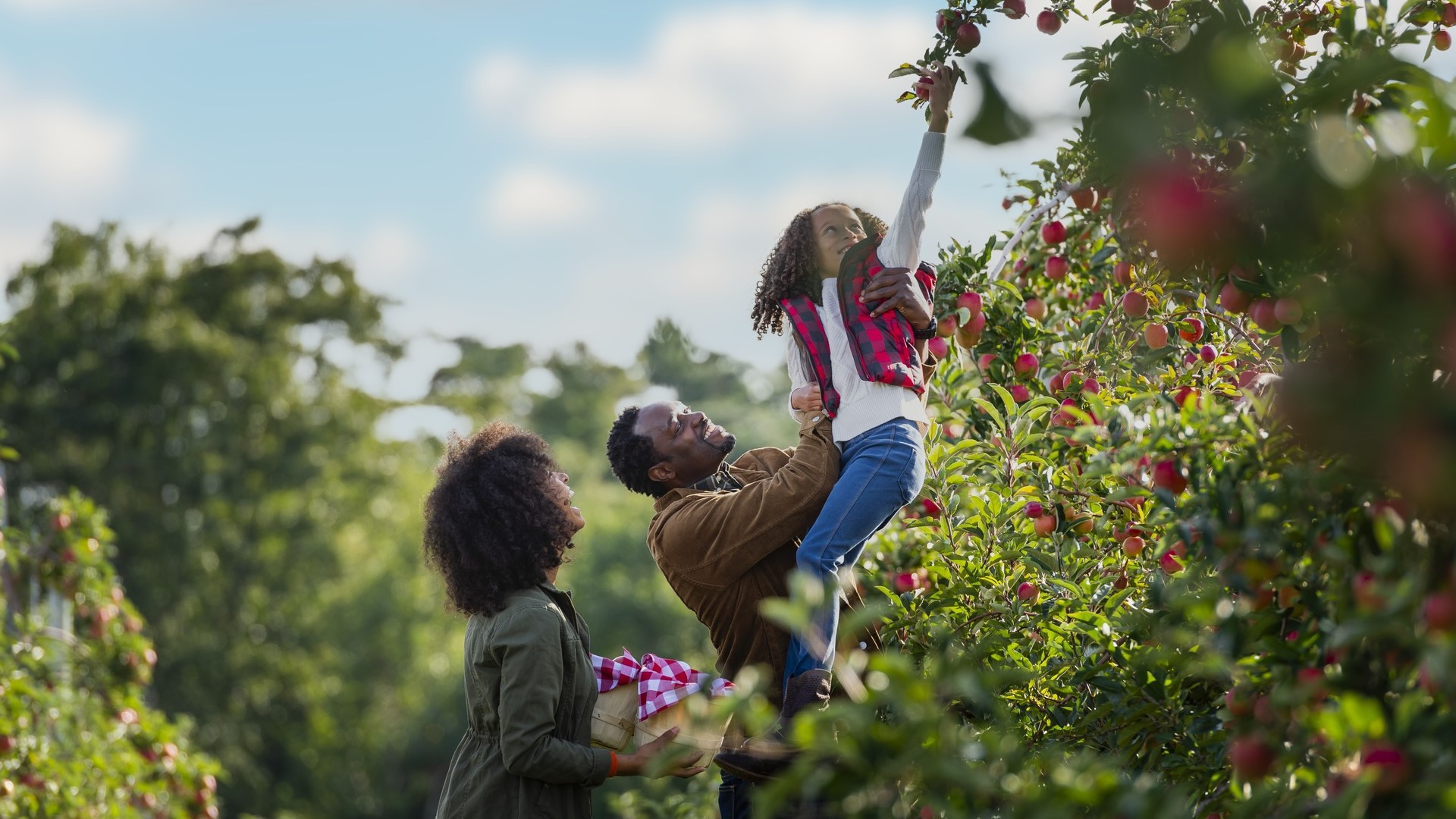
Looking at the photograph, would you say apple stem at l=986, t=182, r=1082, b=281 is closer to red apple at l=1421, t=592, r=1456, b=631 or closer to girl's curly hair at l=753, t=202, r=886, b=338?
girl's curly hair at l=753, t=202, r=886, b=338

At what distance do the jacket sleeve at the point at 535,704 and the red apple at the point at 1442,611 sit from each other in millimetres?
1773

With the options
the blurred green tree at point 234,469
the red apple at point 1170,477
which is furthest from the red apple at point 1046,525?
the blurred green tree at point 234,469

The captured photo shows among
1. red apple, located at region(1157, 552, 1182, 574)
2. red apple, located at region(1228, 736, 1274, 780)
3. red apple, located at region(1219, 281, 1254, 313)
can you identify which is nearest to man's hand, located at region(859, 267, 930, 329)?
red apple, located at region(1157, 552, 1182, 574)

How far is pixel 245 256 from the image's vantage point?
20109 mm

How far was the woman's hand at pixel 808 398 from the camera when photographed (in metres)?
3.30

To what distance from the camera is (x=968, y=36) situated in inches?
119

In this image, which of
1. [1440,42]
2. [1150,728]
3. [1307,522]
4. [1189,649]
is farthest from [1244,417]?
[1440,42]

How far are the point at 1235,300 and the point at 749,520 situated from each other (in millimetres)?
1222

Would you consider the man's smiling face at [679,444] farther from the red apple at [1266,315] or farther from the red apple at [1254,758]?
the red apple at [1254,758]

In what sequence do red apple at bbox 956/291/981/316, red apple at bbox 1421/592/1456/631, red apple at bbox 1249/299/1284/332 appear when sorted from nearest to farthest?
red apple at bbox 1421/592/1456/631 < red apple at bbox 1249/299/1284/332 < red apple at bbox 956/291/981/316

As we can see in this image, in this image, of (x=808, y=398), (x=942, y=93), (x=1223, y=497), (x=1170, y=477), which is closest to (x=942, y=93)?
(x=942, y=93)

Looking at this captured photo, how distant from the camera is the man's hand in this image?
3.12 m

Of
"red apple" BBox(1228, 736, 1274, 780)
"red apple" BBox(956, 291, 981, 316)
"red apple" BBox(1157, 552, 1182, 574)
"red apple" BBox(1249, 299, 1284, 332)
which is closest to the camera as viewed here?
"red apple" BBox(1228, 736, 1274, 780)

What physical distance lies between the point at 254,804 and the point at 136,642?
1259 cm
